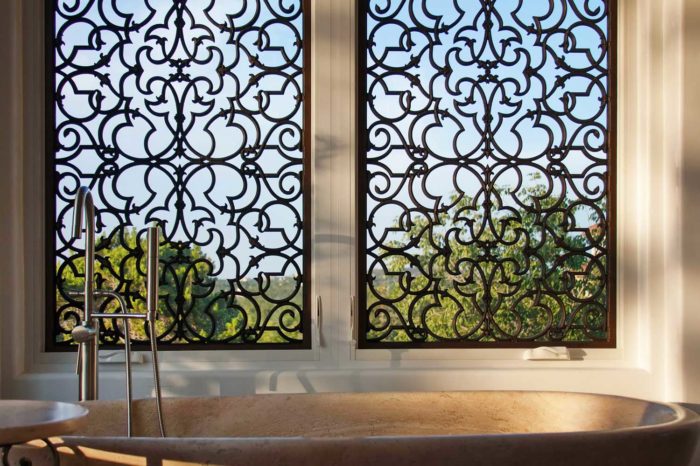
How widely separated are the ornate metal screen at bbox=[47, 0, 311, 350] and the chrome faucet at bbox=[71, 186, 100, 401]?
53 centimetres

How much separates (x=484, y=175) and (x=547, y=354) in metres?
0.70

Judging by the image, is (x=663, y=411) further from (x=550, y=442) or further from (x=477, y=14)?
(x=477, y=14)

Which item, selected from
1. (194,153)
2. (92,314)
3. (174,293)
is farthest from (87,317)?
(194,153)

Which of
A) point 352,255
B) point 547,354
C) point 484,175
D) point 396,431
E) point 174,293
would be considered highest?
point 484,175

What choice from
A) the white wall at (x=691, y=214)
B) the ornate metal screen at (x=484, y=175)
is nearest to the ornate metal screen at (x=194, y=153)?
the ornate metal screen at (x=484, y=175)

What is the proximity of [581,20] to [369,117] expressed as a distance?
89 cm

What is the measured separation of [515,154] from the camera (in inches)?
131

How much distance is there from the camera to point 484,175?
3.31m

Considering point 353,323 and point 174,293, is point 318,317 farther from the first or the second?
point 174,293

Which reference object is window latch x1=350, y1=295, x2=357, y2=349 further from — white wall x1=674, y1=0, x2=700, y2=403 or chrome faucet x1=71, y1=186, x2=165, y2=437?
white wall x1=674, y1=0, x2=700, y2=403

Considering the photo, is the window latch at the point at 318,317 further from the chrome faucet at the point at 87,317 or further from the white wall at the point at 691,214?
the white wall at the point at 691,214

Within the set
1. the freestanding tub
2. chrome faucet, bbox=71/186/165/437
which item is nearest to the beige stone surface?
the freestanding tub

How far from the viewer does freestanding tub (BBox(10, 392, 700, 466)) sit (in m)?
1.83

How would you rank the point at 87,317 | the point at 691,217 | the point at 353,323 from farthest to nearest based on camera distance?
1. the point at 353,323
2. the point at 691,217
3. the point at 87,317
